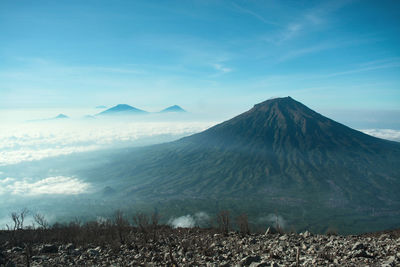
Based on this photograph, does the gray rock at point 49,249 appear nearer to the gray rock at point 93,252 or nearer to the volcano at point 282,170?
the gray rock at point 93,252

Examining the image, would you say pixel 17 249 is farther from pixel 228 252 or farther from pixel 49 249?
pixel 228 252

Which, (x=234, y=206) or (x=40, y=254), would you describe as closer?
(x=40, y=254)

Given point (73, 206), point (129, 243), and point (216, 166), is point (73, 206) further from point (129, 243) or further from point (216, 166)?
point (129, 243)

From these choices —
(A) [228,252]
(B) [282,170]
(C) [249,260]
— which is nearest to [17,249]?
(A) [228,252]

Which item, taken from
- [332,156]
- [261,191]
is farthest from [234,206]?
[332,156]

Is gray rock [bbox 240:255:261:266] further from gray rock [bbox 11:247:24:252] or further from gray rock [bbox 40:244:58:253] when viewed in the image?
gray rock [bbox 11:247:24:252]

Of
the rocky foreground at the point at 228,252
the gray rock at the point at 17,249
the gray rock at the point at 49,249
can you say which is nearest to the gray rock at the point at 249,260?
the rocky foreground at the point at 228,252

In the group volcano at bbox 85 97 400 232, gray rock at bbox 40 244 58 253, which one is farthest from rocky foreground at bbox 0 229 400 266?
volcano at bbox 85 97 400 232
